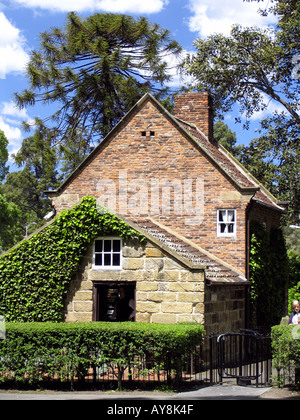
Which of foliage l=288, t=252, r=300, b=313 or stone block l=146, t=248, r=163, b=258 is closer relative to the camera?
stone block l=146, t=248, r=163, b=258

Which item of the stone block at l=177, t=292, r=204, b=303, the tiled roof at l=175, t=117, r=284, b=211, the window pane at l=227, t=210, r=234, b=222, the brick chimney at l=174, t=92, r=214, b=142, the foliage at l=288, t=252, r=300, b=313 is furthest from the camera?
the foliage at l=288, t=252, r=300, b=313

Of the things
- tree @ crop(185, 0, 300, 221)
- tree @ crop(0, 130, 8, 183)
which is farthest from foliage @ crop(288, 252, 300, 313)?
tree @ crop(0, 130, 8, 183)

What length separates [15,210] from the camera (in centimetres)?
4594

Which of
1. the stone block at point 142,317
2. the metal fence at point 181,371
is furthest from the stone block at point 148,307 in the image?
the metal fence at point 181,371

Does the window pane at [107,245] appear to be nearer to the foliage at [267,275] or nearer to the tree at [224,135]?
the foliage at [267,275]

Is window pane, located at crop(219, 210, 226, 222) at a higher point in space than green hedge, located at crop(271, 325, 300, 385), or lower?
higher

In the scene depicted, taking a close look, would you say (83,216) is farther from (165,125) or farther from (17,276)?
(165,125)

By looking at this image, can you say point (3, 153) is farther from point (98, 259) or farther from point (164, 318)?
point (164, 318)

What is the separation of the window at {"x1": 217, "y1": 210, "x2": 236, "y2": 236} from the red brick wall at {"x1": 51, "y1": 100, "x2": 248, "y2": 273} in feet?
0.56

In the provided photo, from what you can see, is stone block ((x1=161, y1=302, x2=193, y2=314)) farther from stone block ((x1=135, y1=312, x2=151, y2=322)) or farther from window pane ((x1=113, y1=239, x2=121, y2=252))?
window pane ((x1=113, y1=239, x2=121, y2=252))

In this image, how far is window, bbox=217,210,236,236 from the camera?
22859 mm

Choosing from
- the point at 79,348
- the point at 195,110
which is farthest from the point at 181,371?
the point at 195,110

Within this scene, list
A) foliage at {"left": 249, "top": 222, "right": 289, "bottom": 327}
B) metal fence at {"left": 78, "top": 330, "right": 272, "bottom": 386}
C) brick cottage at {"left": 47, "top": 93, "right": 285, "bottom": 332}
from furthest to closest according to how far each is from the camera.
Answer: foliage at {"left": 249, "top": 222, "right": 289, "bottom": 327} < brick cottage at {"left": 47, "top": 93, "right": 285, "bottom": 332} < metal fence at {"left": 78, "top": 330, "right": 272, "bottom": 386}

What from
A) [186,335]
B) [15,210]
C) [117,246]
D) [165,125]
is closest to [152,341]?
[186,335]
